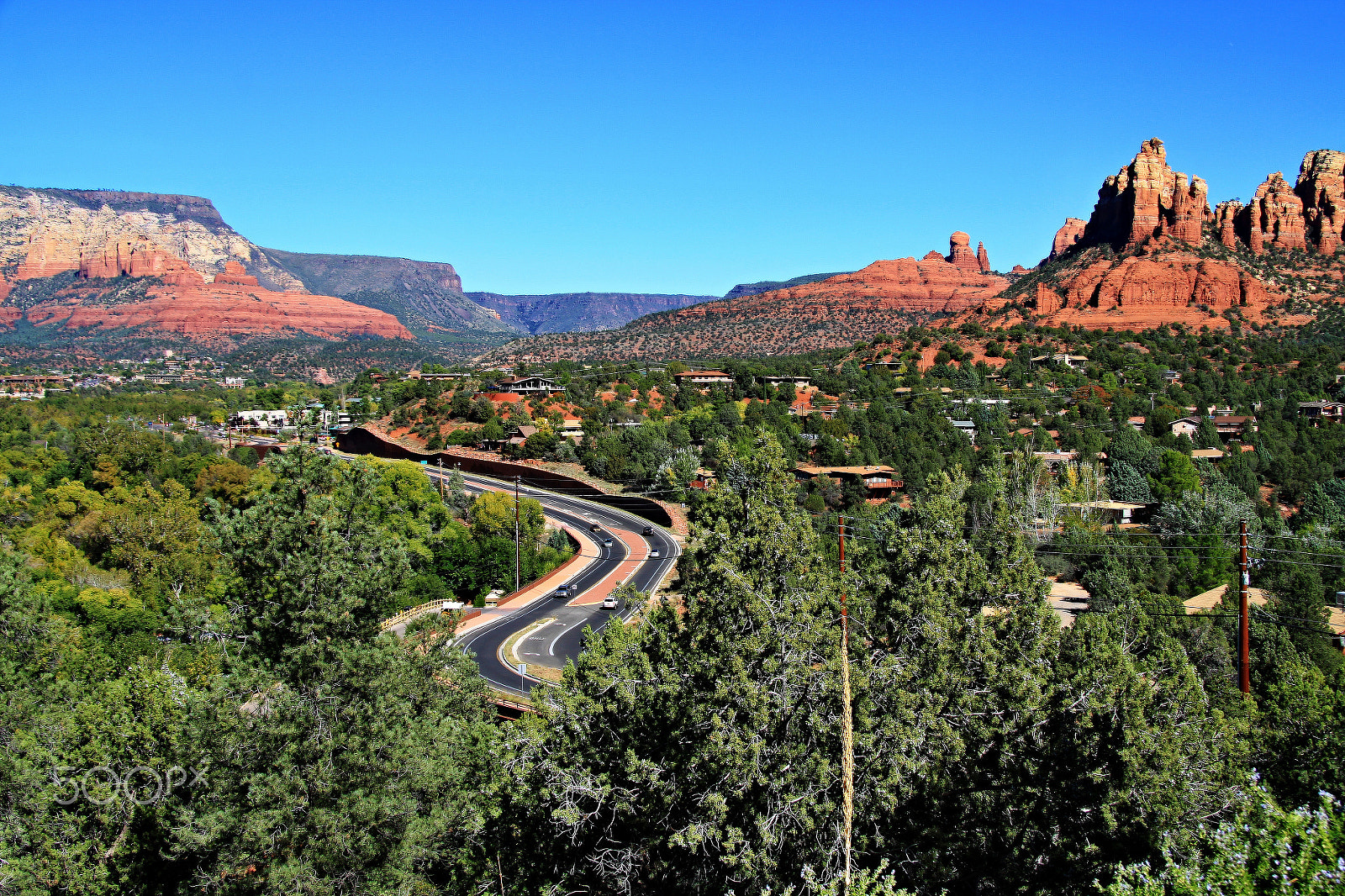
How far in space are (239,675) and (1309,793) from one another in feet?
50.3

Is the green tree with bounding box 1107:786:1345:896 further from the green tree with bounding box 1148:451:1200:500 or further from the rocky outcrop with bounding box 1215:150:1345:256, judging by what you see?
the rocky outcrop with bounding box 1215:150:1345:256

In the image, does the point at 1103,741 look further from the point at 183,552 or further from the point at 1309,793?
the point at 183,552

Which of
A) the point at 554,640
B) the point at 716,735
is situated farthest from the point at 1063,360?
the point at 716,735

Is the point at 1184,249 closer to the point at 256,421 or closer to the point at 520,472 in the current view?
the point at 520,472

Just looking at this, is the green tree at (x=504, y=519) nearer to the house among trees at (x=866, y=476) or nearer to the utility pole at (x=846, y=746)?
the house among trees at (x=866, y=476)

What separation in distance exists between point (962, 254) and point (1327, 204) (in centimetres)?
8756

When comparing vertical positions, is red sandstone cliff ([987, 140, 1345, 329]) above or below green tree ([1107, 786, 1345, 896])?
above

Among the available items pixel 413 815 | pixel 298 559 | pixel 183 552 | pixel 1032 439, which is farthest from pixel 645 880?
pixel 1032 439

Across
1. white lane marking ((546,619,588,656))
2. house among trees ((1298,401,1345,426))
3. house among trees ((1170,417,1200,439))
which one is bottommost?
white lane marking ((546,619,588,656))

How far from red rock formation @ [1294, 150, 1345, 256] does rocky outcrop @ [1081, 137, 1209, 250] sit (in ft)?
35.5

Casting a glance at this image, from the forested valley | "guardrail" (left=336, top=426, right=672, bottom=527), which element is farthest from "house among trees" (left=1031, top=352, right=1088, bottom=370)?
the forested valley

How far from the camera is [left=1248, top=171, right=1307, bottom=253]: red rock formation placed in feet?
334

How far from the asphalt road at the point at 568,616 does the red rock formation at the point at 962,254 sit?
153m

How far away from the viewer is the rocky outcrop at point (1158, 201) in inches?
4124
